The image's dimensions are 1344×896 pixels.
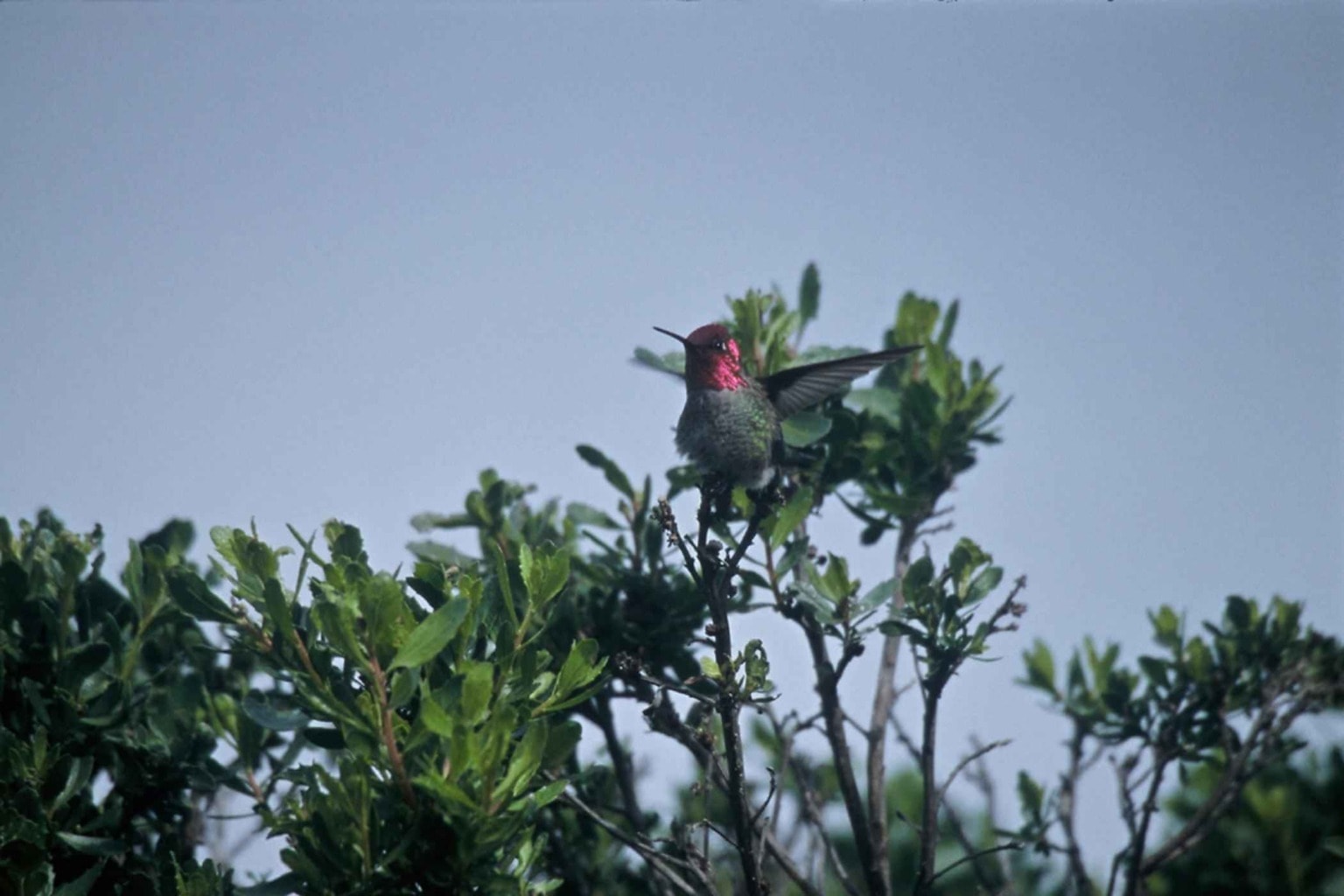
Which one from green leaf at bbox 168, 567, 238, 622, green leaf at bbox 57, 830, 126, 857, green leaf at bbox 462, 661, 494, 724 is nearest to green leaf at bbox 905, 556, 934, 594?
green leaf at bbox 462, 661, 494, 724

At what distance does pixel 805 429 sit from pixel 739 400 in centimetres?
24

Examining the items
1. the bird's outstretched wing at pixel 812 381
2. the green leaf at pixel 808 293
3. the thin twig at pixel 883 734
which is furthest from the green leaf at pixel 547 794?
the green leaf at pixel 808 293

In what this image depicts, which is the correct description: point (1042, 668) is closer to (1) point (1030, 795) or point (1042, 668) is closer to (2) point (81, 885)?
(1) point (1030, 795)

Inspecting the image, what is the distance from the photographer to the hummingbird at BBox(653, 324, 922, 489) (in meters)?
4.29

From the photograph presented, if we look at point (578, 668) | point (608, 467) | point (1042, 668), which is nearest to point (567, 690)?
point (578, 668)

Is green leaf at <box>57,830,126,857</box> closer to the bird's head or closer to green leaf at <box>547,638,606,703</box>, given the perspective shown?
green leaf at <box>547,638,606,703</box>

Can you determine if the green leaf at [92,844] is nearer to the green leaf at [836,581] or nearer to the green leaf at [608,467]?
the green leaf at [608,467]

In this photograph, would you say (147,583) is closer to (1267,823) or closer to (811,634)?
(811,634)

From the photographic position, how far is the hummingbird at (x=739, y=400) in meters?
4.29

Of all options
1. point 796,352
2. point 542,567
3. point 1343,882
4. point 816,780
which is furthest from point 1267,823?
point 542,567

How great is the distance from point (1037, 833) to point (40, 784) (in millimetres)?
3352

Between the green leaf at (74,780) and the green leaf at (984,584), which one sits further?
the green leaf at (984,584)

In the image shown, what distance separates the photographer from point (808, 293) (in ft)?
16.0

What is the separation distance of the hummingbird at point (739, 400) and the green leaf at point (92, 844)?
6.85 feet
